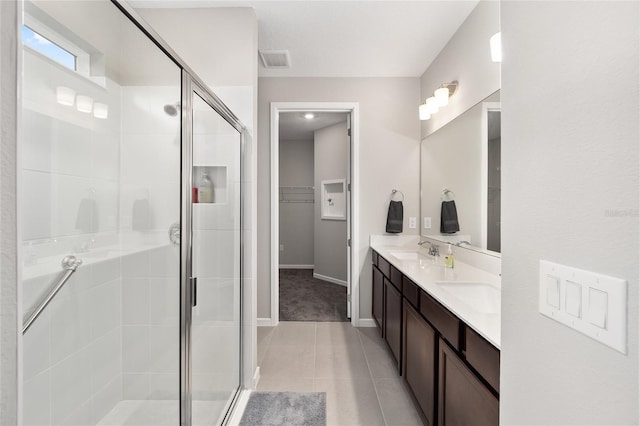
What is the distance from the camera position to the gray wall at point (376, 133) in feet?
10.3

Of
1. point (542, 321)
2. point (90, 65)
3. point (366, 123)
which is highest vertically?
point (366, 123)

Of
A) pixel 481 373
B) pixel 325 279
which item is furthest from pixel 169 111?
pixel 325 279

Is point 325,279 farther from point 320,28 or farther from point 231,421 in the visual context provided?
point 320,28

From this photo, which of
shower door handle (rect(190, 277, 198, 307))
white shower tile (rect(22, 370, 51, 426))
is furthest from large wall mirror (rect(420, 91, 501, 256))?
white shower tile (rect(22, 370, 51, 426))

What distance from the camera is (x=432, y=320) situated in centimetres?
152

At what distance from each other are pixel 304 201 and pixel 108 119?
4783mm

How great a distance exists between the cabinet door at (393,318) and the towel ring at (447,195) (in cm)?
88

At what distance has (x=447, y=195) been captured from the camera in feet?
8.50

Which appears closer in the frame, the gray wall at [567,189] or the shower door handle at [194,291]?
the gray wall at [567,189]

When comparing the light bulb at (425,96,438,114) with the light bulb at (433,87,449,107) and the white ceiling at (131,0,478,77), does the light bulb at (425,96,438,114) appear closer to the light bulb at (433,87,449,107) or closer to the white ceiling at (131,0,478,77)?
the light bulb at (433,87,449,107)

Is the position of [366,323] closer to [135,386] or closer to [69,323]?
[135,386]

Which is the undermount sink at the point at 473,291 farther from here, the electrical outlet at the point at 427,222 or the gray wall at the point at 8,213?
the gray wall at the point at 8,213

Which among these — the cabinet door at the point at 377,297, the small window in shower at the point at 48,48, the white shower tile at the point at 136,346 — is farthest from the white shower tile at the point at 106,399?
the cabinet door at the point at 377,297

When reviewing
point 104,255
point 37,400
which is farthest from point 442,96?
point 37,400
